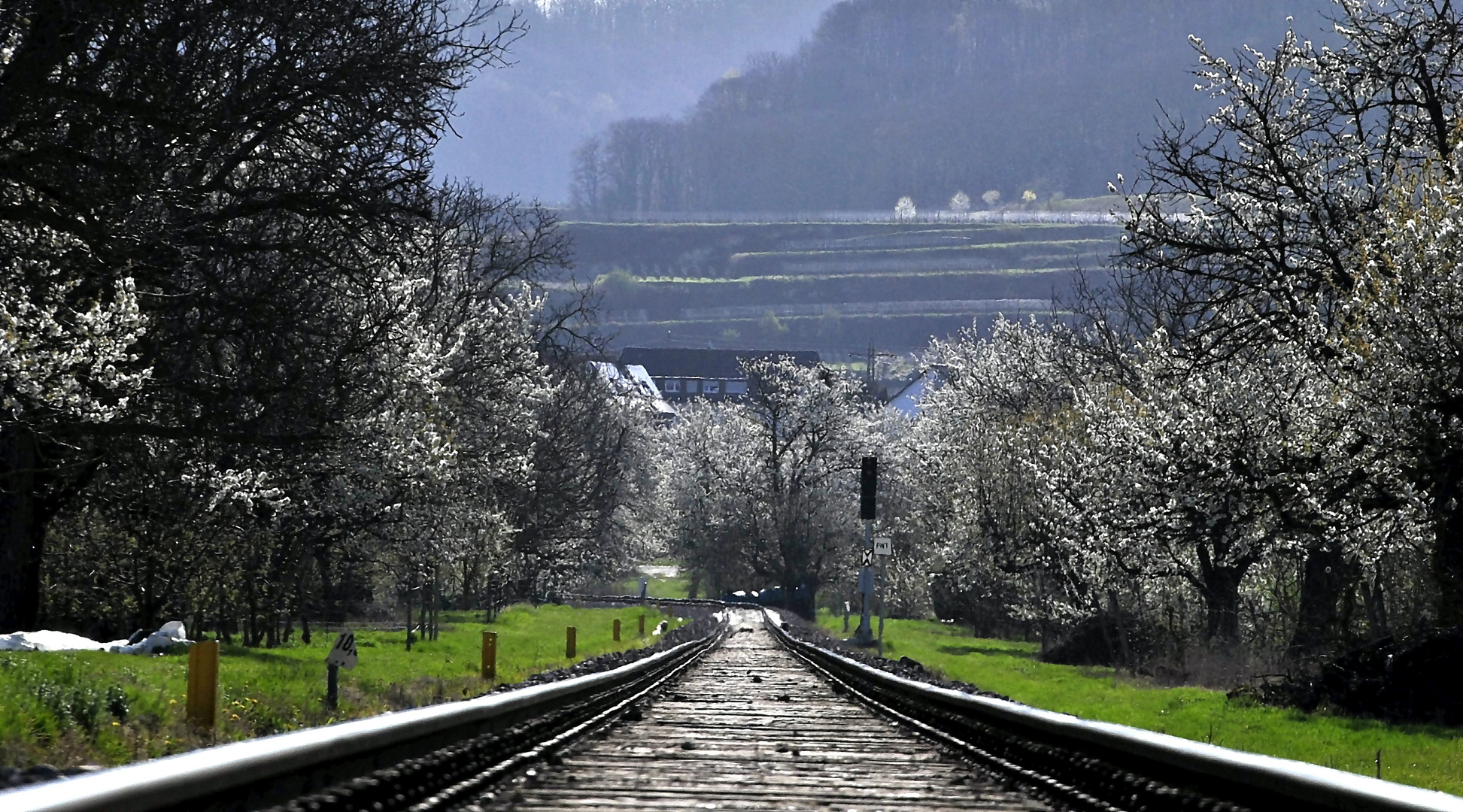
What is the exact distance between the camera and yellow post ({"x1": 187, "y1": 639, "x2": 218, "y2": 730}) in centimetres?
1231

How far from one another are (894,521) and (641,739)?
227 ft

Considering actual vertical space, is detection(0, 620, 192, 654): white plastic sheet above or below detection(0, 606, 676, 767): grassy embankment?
above

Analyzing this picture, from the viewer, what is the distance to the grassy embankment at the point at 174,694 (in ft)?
35.0

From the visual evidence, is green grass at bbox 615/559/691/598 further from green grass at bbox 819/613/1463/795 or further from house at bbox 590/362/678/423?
green grass at bbox 819/613/1463/795

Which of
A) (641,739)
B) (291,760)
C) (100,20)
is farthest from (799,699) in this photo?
(291,760)

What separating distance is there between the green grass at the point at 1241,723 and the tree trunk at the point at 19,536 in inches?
517

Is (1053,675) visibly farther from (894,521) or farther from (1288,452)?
(894,521)

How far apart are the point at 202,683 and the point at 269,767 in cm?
721

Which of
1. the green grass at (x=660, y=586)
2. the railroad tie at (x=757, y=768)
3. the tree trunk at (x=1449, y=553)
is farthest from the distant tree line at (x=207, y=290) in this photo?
the green grass at (x=660, y=586)

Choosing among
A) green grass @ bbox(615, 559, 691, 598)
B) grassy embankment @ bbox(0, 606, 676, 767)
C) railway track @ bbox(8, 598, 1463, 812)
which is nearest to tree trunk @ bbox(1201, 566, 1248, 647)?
grassy embankment @ bbox(0, 606, 676, 767)

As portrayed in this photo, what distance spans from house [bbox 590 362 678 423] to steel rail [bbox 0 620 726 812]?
80632 millimetres

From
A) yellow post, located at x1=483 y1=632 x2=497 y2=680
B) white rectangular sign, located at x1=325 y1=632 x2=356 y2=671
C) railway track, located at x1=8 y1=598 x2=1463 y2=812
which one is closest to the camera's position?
railway track, located at x1=8 y1=598 x2=1463 y2=812

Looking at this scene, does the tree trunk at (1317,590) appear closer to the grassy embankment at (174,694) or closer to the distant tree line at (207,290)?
the grassy embankment at (174,694)

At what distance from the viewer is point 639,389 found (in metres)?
115
